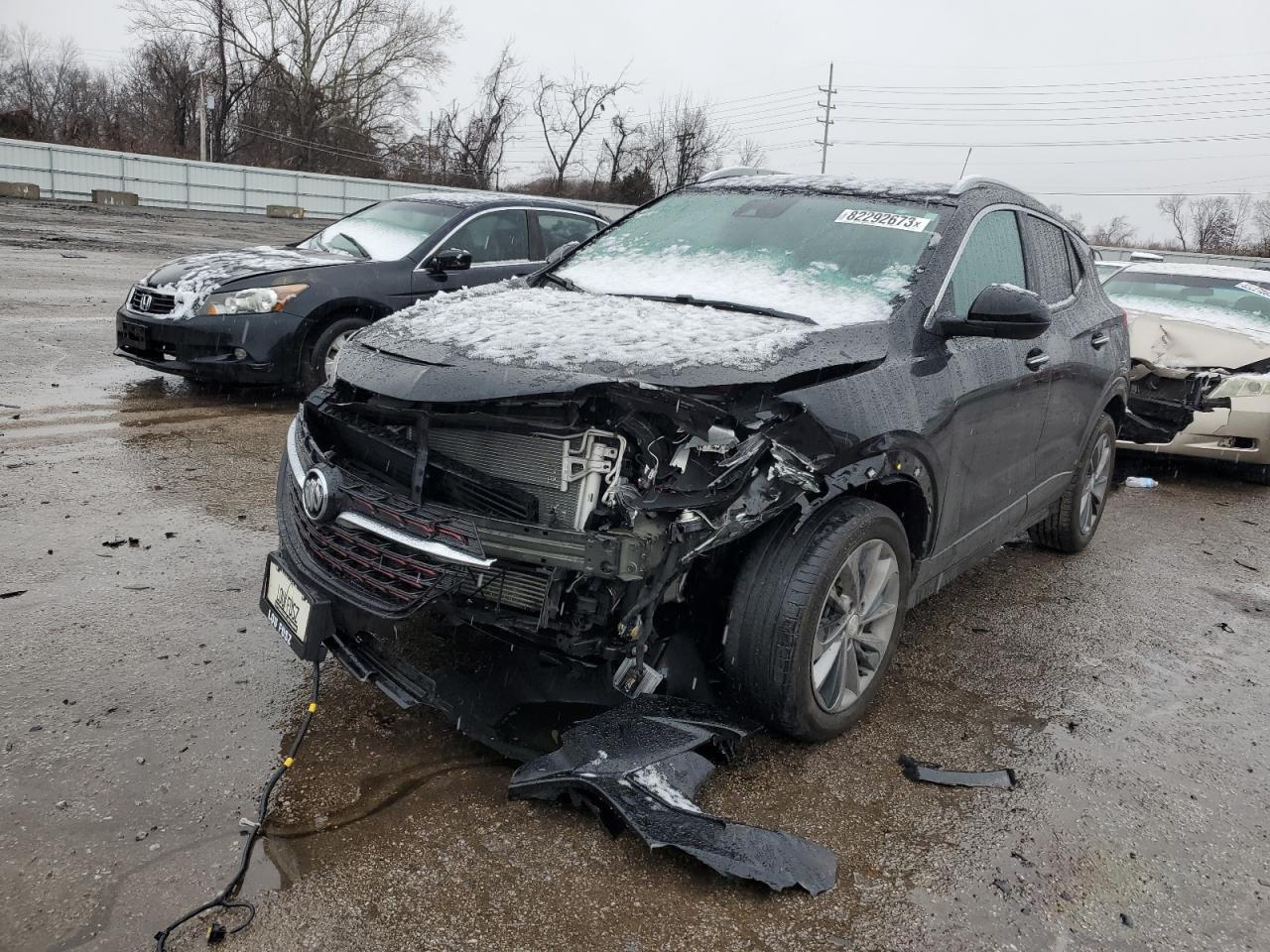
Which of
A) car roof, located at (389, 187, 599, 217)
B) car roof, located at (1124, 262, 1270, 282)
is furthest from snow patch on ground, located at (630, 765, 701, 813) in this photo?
car roof, located at (1124, 262, 1270, 282)

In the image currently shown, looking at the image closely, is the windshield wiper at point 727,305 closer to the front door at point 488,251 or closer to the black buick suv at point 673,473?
the black buick suv at point 673,473

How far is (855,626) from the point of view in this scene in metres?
3.19

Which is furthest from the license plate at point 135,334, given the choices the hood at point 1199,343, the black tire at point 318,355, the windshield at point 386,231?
the hood at point 1199,343

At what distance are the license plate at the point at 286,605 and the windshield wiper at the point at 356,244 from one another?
17.0 ft

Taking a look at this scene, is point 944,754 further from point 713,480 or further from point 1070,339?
point 1070,339

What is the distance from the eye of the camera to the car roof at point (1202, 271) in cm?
847

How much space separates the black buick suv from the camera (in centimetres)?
265

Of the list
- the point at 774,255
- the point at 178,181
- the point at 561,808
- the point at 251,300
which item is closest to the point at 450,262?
the point at 251,300

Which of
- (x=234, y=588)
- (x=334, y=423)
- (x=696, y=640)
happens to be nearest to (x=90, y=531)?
(x=234, y=588)

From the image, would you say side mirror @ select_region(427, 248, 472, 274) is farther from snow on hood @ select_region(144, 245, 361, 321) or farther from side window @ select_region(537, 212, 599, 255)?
side window @ select_region(537, 212, 599, 255)

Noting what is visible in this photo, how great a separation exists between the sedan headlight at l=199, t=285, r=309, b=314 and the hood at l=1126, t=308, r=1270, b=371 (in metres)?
6.24

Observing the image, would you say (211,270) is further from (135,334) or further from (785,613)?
(785,613)

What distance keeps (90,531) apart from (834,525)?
348cm

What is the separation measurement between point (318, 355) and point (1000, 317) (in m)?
5.33
